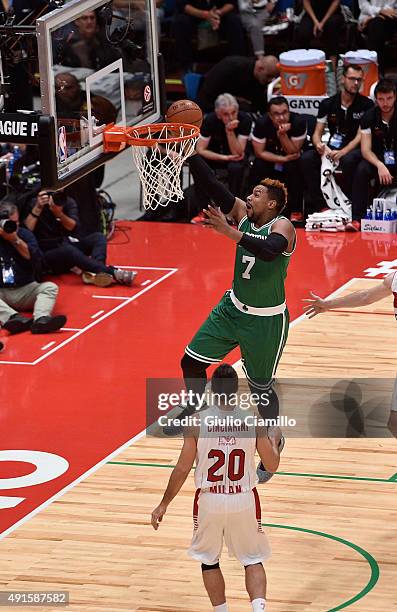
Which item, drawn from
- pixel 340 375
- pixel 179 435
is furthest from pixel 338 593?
pixel 340 375

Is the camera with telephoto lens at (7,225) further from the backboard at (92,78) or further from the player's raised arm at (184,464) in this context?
the player's raised arm at (184,464)

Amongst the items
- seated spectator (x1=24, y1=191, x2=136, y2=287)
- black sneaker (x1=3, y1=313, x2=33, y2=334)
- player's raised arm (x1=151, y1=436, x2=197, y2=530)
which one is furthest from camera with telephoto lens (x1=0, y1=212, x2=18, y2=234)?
player's raised arm (x1=151, y1=436, x2=197, y2=530)

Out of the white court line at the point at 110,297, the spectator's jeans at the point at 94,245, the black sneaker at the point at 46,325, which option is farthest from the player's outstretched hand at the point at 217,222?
the spectator's jeans at the point at 94,245

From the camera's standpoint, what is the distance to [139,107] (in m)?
10.9

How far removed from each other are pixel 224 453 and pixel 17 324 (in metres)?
6.29

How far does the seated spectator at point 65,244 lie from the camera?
1434cm

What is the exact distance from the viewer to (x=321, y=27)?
18828 millimetres

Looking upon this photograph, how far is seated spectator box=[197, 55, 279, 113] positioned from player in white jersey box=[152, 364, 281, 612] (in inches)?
445

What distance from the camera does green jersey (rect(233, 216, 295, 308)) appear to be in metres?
9.29

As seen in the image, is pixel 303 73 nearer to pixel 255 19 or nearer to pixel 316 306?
pixel 255 19

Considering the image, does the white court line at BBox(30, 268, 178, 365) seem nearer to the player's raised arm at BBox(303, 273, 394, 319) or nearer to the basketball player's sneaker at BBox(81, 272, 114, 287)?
the basketball player's sneaker at BBox(81, 272, 114, 287)

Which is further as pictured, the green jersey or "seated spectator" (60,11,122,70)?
"seated spectator" (60,11,122,70)

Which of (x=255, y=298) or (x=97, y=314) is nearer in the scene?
(x=255, y=298)

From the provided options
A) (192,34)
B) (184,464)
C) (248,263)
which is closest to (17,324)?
(248,263)
